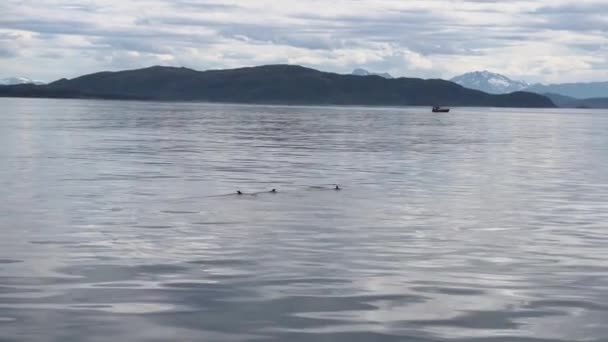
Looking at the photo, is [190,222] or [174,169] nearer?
[190,222]

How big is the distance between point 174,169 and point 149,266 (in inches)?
1213

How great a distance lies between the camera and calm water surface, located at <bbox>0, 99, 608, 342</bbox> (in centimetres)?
1666

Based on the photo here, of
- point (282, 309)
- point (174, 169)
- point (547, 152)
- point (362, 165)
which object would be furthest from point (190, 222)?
point (547, 152)

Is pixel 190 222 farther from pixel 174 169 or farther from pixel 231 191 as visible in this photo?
pixel 174 169

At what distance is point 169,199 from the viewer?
36.8m

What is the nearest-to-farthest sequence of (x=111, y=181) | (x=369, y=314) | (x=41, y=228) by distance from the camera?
1. (x=369, y=314)
2. (x=41, y=228)
3. (x=111, y=181)

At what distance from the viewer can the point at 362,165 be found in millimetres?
58656

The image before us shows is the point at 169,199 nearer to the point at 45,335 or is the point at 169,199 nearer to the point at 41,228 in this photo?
the point at 41,228

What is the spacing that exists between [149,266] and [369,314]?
21.7ft

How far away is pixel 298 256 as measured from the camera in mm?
23875

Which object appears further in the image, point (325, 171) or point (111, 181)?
point (325, 171)

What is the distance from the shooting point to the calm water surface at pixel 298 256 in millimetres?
16656

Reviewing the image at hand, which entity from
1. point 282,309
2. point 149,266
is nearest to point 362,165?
point 149,266

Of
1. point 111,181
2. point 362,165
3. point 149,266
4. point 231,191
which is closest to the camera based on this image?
→ point 149,266
